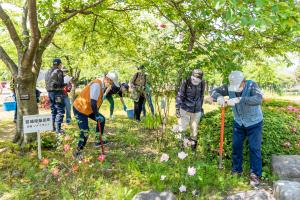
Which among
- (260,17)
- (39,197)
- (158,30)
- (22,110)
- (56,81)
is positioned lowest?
(39,197)

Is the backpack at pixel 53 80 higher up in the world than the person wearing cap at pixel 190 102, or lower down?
higher up

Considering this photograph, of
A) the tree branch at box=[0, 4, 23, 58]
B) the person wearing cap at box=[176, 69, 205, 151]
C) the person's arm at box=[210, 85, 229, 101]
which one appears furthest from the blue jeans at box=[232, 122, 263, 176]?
the tree branch at box=[0, 4, 23, 58]

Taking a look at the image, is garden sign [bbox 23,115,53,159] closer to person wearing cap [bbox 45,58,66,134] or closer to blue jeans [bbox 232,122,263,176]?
person wearing cap [bbox 45,58,66,134]

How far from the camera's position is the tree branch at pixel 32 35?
4693 millimetres

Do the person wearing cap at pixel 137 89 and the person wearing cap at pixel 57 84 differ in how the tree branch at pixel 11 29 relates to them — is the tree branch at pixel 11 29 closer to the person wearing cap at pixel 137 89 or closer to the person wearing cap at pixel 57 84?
the person wearing cap at pixel 57 84

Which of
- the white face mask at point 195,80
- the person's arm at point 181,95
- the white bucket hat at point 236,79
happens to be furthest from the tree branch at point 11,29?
the white bucket hat at point 236,79

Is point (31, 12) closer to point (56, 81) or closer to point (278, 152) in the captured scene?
point (56, 81)

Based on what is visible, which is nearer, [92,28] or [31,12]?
[31,12]

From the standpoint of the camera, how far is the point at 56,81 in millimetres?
6562

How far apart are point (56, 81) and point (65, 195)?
351 centimetres

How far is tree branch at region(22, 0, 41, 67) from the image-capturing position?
4.69 metres

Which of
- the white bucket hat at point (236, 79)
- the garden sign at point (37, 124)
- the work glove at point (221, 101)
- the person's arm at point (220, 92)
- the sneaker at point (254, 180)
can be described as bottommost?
the sneaker at point (254, 180)

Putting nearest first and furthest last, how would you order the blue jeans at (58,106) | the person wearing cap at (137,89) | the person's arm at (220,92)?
the person's arm at (220,92) < the blue jeans at (58,106) < the person wearing cap at (137,89)

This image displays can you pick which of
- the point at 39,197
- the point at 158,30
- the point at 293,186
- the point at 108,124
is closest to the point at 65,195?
the point at 39,197
